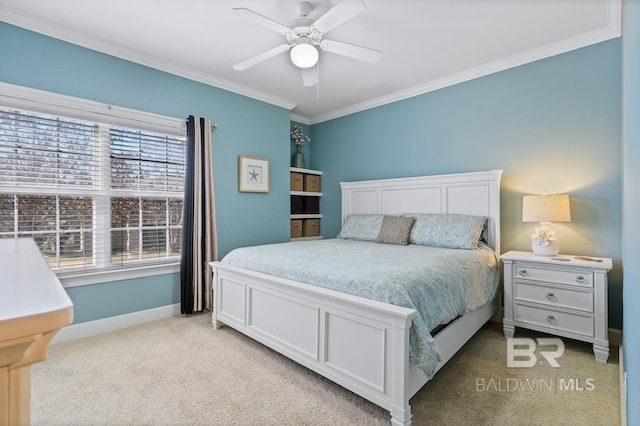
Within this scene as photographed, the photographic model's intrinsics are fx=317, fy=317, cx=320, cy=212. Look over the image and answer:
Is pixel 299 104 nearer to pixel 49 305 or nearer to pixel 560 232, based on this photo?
pixel 560 232

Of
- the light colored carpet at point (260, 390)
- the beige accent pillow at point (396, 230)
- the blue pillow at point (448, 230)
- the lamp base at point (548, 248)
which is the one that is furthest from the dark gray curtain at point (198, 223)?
the lamp base at point (548, 248)

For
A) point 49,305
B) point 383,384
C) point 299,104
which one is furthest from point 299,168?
point 49,305

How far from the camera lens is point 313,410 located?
70.5 inches

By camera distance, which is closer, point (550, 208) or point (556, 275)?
point (556, 275)

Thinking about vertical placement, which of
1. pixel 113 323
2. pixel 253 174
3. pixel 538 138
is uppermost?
pixel 538 138

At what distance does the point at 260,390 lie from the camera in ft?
6.50

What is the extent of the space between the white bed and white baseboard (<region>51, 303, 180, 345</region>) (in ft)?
2.18

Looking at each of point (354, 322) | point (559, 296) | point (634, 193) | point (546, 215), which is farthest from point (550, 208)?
point (354, 322)

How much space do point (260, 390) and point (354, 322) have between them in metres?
0.76

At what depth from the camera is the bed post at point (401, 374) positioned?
1599 mm

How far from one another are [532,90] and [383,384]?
9.81ft

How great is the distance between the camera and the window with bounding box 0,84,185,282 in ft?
8.14

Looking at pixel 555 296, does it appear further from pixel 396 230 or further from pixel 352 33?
pixel 352 33

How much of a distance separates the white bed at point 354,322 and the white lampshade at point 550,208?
0.43m
